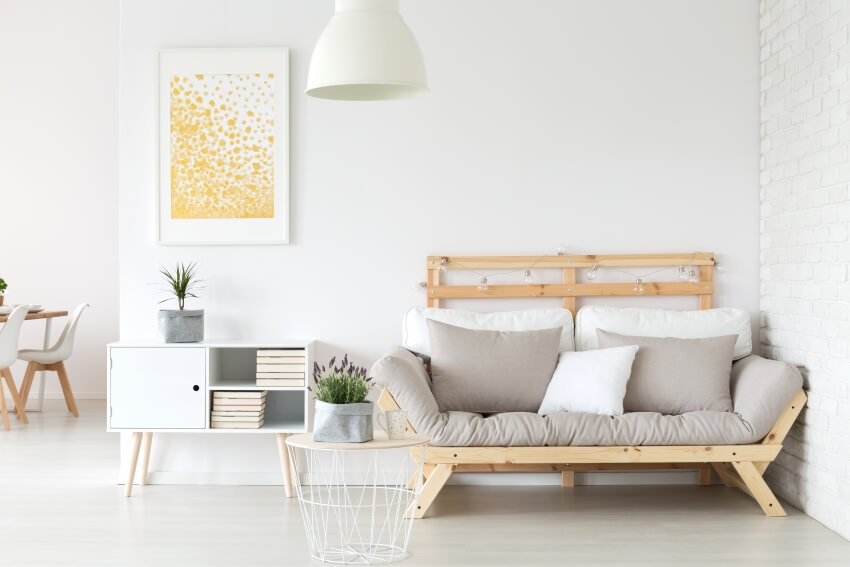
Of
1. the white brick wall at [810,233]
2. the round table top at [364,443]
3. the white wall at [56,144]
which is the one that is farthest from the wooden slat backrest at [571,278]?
the white wall at [56,144]

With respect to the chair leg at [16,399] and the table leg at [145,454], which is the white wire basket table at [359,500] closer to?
the table leg at [145,454]

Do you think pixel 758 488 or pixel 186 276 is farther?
pixel 186 276

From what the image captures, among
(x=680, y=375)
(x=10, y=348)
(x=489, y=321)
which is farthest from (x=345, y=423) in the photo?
(x=10, y=348)

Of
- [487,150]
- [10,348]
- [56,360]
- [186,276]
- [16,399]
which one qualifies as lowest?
[16,399]

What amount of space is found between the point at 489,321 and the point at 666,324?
82 cm

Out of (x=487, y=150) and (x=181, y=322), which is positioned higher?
(x=487, y=150)

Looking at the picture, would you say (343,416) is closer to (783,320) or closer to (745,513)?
(745,513)

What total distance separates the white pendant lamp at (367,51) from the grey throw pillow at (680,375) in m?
1.91

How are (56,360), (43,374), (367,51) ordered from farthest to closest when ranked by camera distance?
(43,374) < (56,360) < (367,51)

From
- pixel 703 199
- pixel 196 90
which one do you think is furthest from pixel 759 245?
pixel 196 90

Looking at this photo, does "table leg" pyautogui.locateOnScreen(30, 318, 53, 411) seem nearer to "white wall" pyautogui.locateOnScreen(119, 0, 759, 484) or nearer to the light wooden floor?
the light wooden floor

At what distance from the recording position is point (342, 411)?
310cm

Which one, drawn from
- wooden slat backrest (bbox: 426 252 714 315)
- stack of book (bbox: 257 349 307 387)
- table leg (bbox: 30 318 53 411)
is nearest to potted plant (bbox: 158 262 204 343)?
stack of book (bbox: 257 349 307 387)

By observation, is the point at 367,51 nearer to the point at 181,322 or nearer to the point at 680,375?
the point at 181,322
